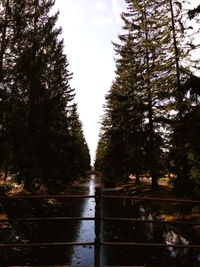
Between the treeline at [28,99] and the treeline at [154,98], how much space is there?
7163 millimetres

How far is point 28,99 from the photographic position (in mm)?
26969

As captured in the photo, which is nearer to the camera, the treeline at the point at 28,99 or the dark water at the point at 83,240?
the dark water at the point at 83,240

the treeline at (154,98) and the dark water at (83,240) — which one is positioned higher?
the treeline at (154,98)

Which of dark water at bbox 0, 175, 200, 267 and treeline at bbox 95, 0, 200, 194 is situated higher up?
treeline at bbox 95, 0, 200, 194

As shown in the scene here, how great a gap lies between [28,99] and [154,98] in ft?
40.4

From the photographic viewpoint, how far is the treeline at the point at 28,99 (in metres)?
22.8

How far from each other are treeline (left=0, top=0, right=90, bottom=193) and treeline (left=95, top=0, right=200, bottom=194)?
282 inches

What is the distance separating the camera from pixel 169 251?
14.2m

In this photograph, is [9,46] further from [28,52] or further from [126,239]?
[126,239]

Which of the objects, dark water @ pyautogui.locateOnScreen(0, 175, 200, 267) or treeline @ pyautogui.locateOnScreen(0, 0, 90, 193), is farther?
treeline @ pyautogui.locateOnScreen(0, 0, 90, 193)

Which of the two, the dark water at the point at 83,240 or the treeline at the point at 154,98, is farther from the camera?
the treeline at the point at 154,98

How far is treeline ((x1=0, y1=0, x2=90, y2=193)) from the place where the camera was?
74.9 feet

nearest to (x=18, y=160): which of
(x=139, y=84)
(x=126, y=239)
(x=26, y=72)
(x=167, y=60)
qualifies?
(x=26, y=72)

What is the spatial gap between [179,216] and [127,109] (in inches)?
730
